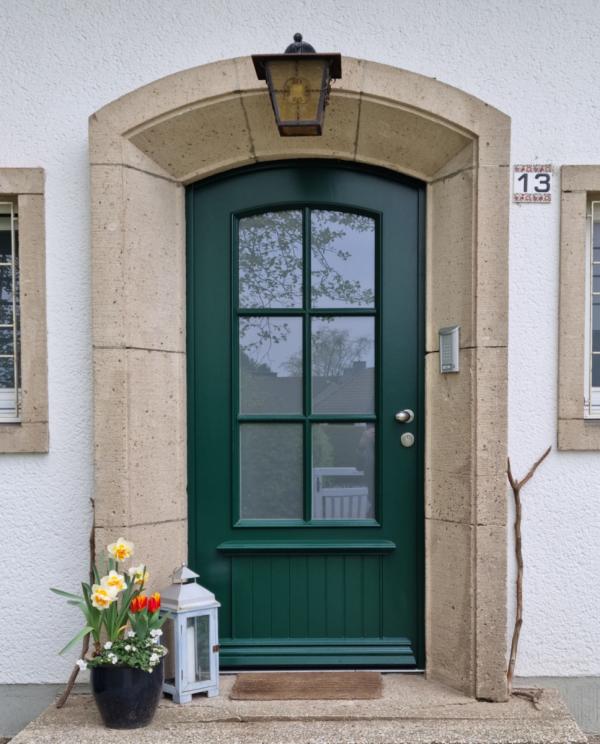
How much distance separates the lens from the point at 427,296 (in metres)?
3.21

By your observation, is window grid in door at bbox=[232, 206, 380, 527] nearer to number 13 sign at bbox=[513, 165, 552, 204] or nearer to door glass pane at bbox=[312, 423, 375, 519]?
door glass pane at bbox=[312, 423, 375, 519]

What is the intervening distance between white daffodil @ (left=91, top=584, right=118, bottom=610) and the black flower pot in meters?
0.25

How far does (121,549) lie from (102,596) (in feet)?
0.63

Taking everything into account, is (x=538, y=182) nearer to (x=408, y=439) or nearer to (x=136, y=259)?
(x=408, y=439)

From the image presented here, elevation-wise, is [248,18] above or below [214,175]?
above

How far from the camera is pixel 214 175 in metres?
3.25

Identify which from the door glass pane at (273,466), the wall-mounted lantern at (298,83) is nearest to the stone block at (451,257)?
the wall-mounted lantern at (298,83)

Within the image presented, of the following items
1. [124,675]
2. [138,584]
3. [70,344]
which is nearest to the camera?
[124,675]

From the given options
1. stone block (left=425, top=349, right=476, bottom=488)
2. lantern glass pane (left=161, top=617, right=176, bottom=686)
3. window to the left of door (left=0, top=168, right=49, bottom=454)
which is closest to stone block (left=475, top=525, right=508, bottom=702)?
stone block (left=425, top=349, right=476, bottom=488)

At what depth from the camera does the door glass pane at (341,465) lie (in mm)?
3291

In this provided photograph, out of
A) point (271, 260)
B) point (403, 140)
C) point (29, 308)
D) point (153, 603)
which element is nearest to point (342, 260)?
point (271, 260)

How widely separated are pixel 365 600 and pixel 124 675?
118 centimetres

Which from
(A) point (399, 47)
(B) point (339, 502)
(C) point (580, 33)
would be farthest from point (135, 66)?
(B) point (339, 502)

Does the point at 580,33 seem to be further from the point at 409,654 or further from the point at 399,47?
the point at 409,654
